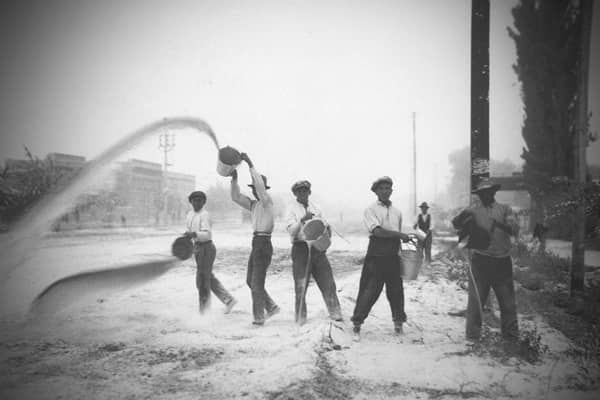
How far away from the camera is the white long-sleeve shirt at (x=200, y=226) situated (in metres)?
5.18

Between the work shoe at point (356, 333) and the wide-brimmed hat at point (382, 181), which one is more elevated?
the wide-brimmed hat at point (382, 181)

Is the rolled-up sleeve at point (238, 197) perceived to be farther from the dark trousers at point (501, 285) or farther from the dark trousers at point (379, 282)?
the dark trousers at point (501, 285)

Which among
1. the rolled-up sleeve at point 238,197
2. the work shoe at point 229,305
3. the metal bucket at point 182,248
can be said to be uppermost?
the rolled-up sleeve at point 238,197

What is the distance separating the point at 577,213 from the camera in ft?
19.4

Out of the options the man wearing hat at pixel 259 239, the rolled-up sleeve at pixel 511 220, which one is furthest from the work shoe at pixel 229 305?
the rolled-up sleeve at pixel 511 220

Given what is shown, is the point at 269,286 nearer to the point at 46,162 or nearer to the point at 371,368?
the point at 371,368

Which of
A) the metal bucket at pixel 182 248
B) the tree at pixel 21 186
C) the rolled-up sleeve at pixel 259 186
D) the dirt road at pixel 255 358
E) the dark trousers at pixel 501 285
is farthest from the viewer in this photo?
→ the tree at pixel 21 186

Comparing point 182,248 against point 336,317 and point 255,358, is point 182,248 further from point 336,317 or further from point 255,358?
point 336,317

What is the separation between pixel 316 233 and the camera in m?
4.29

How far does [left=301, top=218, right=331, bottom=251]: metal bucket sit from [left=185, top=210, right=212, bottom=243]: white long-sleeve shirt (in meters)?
1.72

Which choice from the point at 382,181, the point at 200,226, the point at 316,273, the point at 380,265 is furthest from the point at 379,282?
the point at 200,226

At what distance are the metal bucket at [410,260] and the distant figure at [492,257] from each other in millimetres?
584

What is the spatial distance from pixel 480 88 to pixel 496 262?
2.45 metres

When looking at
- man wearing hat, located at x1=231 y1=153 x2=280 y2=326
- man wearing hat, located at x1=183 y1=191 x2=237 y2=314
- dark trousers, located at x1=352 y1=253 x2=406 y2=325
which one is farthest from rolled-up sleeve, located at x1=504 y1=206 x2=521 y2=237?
man wearing hat, located at x1=183 y1=191 x2=237 y2=314
